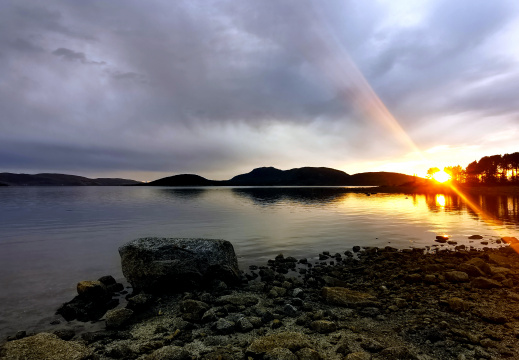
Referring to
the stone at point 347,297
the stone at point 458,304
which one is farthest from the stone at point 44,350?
the stone at point 458,304

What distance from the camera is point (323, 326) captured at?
920cm

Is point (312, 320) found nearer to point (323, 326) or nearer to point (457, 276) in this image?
point (323, 326)

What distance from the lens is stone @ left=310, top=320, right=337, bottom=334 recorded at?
9.12 m

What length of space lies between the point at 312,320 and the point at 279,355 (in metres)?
2.83

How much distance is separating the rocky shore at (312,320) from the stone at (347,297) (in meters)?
0.04

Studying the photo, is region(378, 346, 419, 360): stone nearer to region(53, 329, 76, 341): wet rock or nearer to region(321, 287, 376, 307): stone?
region(321, 287, 376, 307): stone

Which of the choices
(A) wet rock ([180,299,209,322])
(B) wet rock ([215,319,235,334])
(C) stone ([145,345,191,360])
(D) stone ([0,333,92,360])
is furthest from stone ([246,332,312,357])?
(D) stone ([0,333,92,360])

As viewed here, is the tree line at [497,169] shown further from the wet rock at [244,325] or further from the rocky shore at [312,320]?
the wet rock at [244,325]

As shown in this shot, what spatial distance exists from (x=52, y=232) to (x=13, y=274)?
19667 millimetres

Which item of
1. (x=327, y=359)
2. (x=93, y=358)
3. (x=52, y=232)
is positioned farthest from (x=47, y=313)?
(x=52, y=232)

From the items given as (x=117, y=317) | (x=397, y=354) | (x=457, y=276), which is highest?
(x=457, y=276)

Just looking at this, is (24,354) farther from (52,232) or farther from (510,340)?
(52,232)

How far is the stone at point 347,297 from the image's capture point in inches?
443

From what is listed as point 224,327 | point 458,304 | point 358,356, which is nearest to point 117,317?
point 224,327
